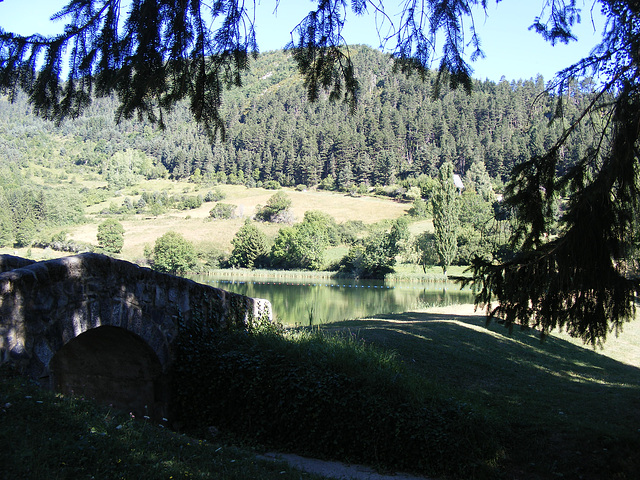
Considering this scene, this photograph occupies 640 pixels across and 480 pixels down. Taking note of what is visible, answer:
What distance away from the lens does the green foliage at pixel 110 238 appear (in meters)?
58.7

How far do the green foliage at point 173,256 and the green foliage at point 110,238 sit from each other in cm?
497

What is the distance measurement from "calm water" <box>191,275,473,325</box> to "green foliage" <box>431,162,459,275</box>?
499cm

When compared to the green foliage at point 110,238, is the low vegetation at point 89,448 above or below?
below

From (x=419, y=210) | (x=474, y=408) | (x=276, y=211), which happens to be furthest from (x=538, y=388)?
(x=276, y=211)

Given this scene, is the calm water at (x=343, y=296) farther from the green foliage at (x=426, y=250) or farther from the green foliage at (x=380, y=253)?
the green foliage at (x=426, y=250)

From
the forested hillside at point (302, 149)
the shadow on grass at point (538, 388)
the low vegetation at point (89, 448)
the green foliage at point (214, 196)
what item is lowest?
the shadow on grass at point (538, 388)

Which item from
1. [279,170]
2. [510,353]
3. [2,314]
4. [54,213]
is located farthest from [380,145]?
[2,314]

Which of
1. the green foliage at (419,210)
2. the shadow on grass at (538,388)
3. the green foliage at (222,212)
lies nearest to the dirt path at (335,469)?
the shadow on grass at (538,388)

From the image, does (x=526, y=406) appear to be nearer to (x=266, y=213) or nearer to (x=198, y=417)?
(x=198, y=417)

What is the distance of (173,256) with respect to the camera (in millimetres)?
54500

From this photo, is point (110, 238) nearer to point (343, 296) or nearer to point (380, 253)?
point (380, 253)

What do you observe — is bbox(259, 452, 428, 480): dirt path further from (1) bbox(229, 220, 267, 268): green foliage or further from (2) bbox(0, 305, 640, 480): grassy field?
(1) bbox(229, 220, 267, 268): green foliage

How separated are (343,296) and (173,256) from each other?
2499 centimetres

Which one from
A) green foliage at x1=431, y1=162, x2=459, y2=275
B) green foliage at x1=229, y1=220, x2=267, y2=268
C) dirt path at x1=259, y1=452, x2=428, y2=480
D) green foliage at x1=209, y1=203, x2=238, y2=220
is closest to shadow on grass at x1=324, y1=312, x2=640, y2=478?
dirt path at x1=259, y1=452, x2=428, y2=480
